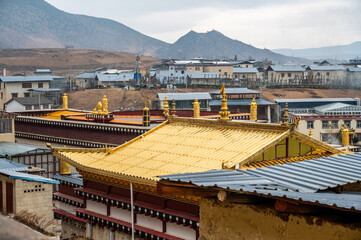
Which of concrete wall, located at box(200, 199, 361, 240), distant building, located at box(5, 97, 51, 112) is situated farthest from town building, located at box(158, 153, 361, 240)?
distant building, located at box(5, 97, 51, 112)

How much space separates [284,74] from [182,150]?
120671mm

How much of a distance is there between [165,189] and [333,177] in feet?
12.4

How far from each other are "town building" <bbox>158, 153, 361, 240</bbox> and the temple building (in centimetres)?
595

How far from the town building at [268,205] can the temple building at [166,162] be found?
5952 mm

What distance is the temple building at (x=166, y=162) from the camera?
60.1 feet

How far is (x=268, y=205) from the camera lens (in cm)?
925

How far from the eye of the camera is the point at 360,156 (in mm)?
14930

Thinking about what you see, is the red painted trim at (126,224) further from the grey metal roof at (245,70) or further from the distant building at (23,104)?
the grey metal roof at (245,70)

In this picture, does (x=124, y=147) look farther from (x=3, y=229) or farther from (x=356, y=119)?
(x=356, y=119)

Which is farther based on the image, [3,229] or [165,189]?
[165,189]

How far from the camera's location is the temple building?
60.1 ft

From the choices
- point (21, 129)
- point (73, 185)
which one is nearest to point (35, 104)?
point (21, 129)

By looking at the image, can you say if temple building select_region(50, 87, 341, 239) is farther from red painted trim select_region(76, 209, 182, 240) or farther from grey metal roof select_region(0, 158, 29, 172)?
grey metal roof select_region(0, 158, 29, 172)

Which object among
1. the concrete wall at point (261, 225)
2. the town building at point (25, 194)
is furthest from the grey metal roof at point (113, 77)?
the concrete wall at point (261, 225)
